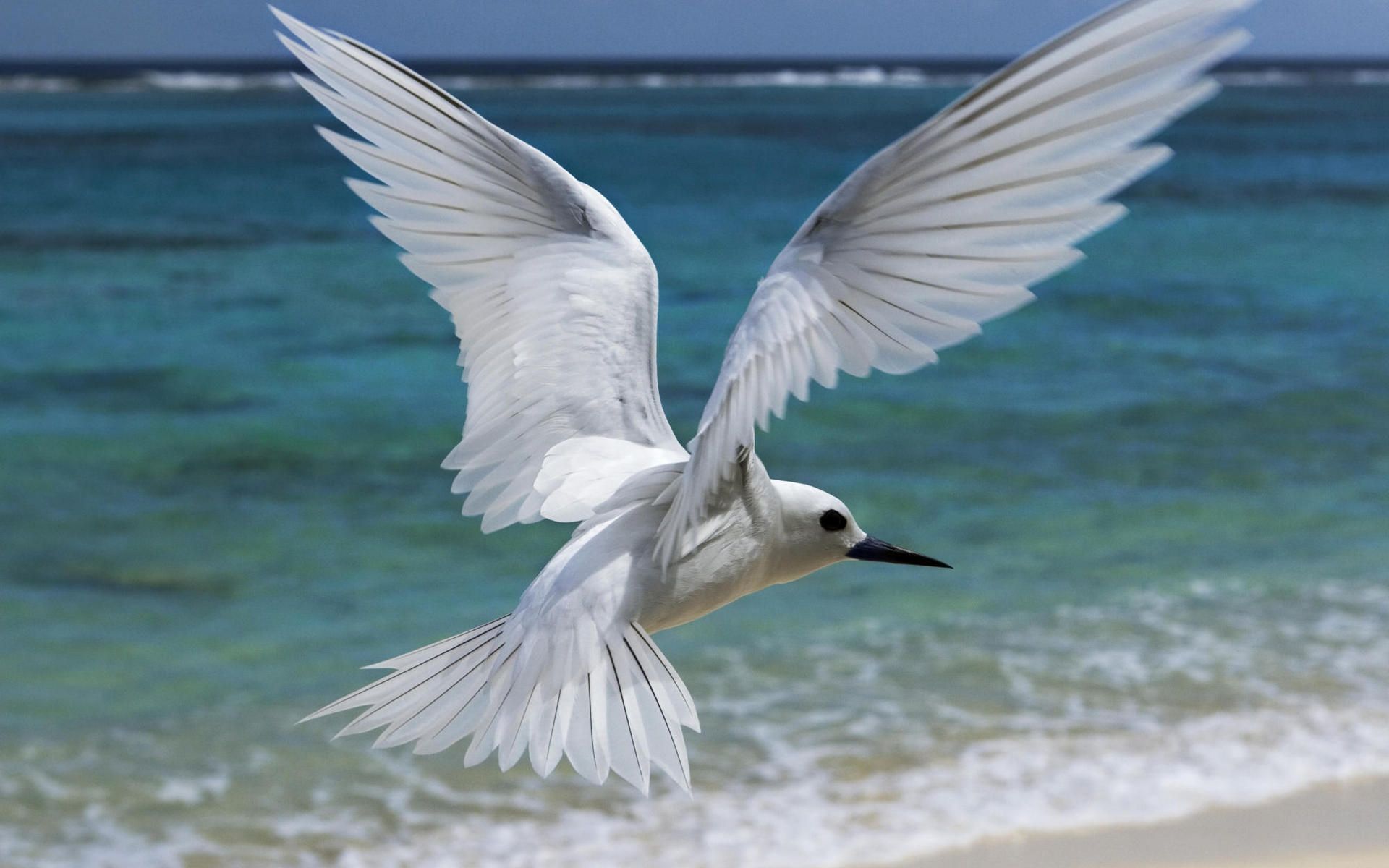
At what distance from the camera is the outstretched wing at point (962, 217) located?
1.06 meters

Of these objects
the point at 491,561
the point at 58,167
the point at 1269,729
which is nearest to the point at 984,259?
the point at 1269,729

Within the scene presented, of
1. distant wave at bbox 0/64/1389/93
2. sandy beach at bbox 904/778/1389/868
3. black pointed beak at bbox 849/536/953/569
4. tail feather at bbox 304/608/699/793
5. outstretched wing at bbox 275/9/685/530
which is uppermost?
distant wave at bbox 0/64/1389/93

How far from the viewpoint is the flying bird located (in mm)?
1132

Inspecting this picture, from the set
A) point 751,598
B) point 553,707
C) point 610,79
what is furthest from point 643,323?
point 610,79

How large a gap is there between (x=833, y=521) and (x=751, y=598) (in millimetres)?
3918

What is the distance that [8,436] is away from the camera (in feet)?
25.0

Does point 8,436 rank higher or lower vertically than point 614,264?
higher

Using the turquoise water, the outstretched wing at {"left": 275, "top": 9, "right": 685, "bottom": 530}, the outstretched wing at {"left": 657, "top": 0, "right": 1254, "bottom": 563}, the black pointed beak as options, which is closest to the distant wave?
the turquoise water

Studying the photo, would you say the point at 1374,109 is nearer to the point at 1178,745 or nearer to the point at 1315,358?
the point at 1315,358

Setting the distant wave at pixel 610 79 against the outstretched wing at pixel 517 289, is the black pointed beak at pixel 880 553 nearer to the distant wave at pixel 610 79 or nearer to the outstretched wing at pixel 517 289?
the outstretched wing at pixel 517 289

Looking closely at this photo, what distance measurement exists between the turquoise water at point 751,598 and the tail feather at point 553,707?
226 cm

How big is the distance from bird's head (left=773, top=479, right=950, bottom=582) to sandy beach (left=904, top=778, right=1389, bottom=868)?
2.17 m

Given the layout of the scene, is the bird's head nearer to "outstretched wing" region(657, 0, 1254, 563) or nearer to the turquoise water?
"outstretched wing" region(657, 0, 1254, 563)

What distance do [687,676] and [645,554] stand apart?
3.30m
